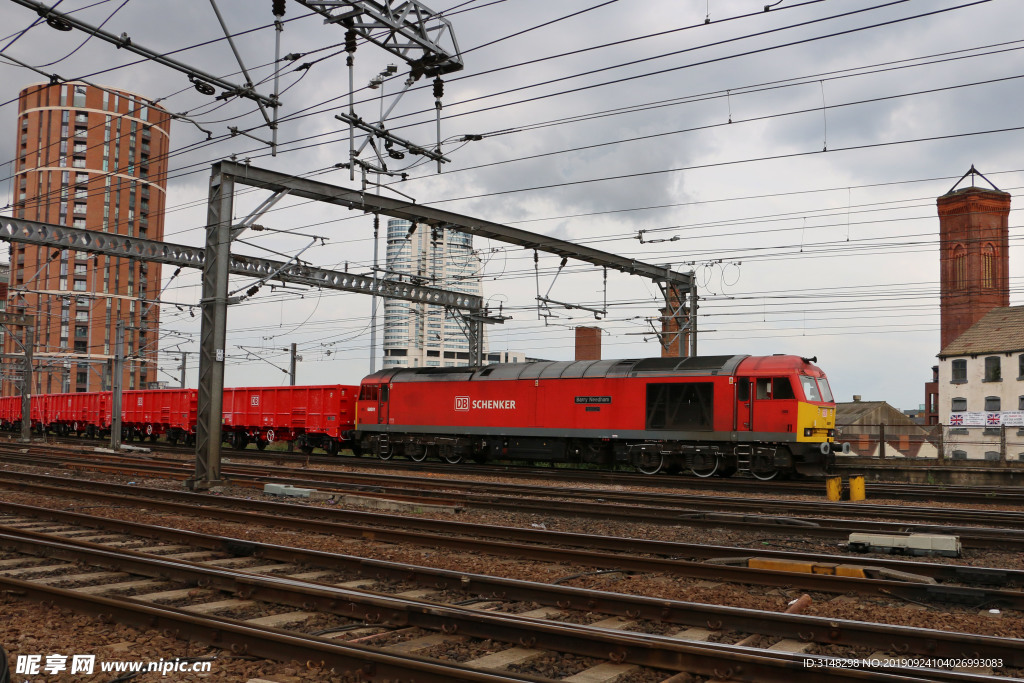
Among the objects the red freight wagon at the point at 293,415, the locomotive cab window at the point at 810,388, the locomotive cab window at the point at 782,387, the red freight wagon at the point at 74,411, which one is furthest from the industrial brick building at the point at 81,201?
the locomotive cab window at the point at 810,388

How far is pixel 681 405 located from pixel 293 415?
64.1ft

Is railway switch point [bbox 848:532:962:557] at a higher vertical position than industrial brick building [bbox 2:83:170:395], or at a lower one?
lower

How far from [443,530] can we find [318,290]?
22397mm

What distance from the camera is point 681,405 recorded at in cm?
2273

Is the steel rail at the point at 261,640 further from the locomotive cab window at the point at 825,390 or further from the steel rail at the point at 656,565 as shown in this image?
the locomotive cab window at the point at 825,390

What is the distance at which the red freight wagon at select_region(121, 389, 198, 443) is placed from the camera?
131 feet

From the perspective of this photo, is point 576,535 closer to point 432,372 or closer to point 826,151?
point 826,151

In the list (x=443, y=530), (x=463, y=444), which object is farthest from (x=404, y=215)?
(x=443, y=530)

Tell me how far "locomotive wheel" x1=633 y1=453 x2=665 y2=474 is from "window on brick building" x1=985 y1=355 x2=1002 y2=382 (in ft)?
109

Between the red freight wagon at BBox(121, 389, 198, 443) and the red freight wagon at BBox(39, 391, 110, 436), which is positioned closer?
the red freight wagon at BBox(121, 389, 198, 443)

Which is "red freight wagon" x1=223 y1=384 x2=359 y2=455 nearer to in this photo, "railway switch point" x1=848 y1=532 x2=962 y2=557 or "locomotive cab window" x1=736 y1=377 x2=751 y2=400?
"locomotive cab window" x1=736 y1=377 x2=751 y2=400

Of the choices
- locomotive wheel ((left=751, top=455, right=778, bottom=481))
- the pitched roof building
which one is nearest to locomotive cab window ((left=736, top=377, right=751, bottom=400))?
locomotive wheel ((left=751, top=455, right=778, bottom=481))

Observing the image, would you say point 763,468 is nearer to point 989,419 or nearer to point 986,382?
point 989,419

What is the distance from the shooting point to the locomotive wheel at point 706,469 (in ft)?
73.8
